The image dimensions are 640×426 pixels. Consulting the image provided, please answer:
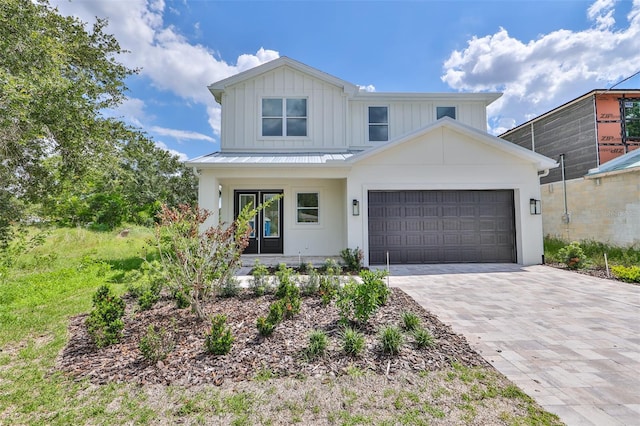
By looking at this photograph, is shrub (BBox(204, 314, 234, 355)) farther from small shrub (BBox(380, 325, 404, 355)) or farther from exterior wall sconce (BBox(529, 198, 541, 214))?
exterior wall sconce (BBox(529, 198, 541, 214))

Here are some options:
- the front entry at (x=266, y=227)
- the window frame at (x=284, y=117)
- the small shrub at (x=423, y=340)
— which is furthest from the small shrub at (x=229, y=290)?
the window frame at (x=284, y=117)

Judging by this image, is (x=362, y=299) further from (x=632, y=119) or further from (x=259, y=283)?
(x=632, y=119)

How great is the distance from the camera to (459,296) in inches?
227

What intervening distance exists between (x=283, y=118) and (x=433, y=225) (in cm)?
680

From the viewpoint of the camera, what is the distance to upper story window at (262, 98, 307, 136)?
10922 mm

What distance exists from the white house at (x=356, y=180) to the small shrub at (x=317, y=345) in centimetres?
576

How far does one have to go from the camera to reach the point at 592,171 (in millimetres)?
11102

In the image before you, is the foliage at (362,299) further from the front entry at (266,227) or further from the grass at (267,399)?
the front entry at (266,227)

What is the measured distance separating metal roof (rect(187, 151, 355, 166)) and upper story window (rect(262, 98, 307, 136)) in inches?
39.7

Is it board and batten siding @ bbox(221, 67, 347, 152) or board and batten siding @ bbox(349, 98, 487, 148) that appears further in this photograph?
board and batten siding @ bbox(349, 98, 487, 148)

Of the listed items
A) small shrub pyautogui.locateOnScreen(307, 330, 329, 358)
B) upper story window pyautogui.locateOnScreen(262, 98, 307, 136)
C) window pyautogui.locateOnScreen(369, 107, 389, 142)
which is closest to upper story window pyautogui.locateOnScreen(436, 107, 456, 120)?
window pyautogui.locateOnScreen(369, 107, 389, 142)

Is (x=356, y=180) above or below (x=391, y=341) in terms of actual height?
above

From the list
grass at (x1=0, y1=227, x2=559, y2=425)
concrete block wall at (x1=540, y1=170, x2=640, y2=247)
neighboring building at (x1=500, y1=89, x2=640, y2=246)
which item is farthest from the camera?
neighboring building at (x1=500, y1=89, x2=640, y2=246)

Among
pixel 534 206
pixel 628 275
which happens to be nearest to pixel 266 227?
pixel 534 206
